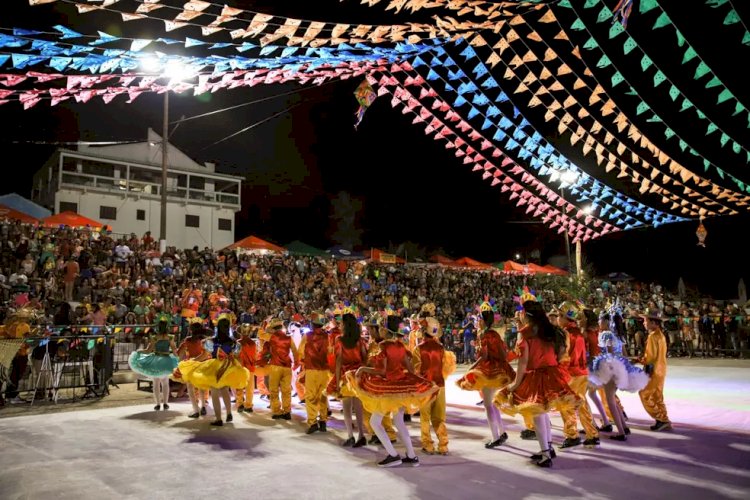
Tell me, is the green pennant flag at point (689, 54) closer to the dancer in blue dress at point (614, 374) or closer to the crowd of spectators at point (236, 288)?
the dancer in blue dress at point (614, 374)

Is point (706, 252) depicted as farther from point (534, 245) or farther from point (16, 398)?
point (16, 398)

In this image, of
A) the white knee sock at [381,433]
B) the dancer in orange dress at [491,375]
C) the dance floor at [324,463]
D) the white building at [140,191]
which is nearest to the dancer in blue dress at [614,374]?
the dance floor at [324,463]

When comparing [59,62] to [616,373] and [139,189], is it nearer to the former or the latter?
[616,373]

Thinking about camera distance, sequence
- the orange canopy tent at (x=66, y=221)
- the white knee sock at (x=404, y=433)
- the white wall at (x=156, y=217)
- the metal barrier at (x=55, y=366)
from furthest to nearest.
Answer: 1. the white wall at (x=156, y=217)
2. the orange canopy tent at (x=66, y=221)
3. the metal barrier at (x=55, y=366)
4. the white knee sock at (x=404, y=433)

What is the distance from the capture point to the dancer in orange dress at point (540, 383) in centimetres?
556

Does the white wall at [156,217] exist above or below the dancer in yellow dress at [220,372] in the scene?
above

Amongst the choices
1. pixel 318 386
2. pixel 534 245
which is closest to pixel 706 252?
pixel 534 245

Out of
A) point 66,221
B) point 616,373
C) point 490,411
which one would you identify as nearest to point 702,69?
point 616,373

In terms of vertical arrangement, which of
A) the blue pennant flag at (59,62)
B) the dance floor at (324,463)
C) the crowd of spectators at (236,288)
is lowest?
the dance floor at (324,463)

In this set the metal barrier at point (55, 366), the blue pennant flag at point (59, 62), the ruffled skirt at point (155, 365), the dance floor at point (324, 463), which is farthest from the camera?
the metal barrier at point (55, 366)

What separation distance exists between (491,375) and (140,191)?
102 ft

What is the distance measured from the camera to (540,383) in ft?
18.6

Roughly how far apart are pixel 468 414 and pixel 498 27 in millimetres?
6177

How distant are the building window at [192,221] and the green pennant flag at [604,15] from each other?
31290 mm
